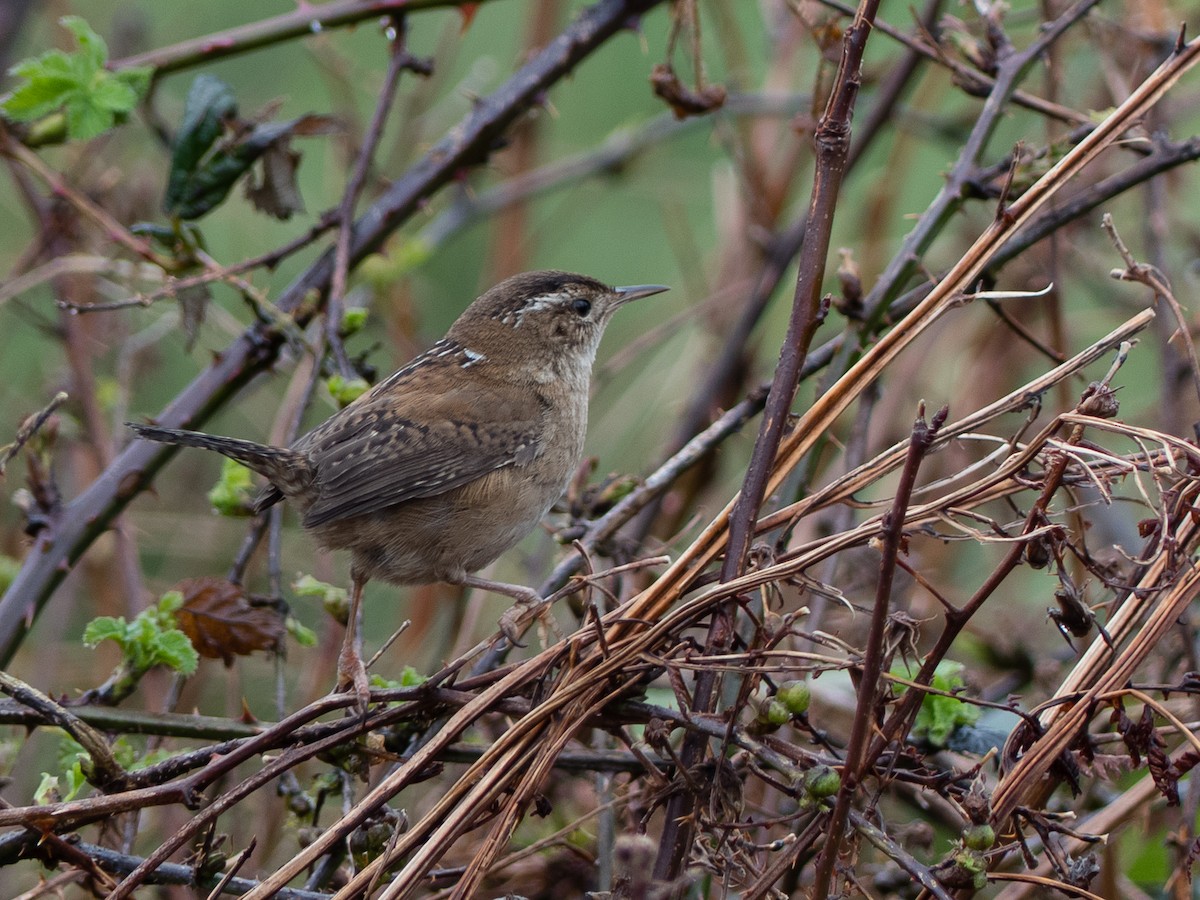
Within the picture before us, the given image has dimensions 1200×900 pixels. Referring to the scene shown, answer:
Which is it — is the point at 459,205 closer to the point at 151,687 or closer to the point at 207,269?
the point at 207,269

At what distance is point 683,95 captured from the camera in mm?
3182

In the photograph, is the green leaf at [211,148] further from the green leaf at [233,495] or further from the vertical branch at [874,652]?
the vertical branch at [874,652]

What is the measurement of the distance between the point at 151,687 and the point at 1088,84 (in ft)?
13.5

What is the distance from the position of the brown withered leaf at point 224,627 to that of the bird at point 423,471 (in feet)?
0.65

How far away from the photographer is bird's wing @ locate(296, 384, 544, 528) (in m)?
3.02

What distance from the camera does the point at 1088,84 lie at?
16.0 feet

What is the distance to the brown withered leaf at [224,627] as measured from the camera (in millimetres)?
2582

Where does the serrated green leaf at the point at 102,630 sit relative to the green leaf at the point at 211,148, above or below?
below

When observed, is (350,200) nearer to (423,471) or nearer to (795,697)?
(423,471)

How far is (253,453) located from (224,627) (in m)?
0.52

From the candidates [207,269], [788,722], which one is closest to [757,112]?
[207,269]

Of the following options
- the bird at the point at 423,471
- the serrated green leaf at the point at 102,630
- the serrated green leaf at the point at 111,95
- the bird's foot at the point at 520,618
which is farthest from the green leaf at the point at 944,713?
the serrated green leaf at the point at 111,95

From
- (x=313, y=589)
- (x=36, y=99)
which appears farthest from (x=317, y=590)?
(x=36, y=99)

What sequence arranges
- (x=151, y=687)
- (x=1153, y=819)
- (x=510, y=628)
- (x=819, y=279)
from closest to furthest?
1. (x=819, y=279)
2. (x=510, y=628)
3. (x=1153, y=819)
4. (x=151, y=687)
